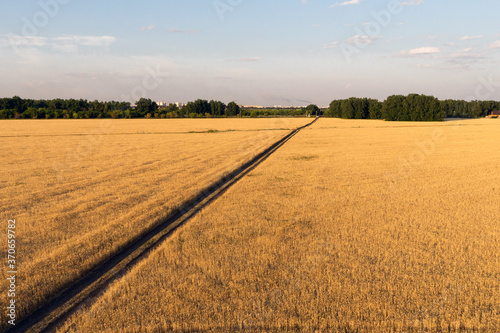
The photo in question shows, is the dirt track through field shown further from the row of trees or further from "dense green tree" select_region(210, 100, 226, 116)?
"dense green tree" select_region(210, 100, 226, 116)

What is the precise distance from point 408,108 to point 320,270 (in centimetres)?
10393

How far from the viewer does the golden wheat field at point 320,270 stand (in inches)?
206

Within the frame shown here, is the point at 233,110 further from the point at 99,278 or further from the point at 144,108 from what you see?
the point at 99,278

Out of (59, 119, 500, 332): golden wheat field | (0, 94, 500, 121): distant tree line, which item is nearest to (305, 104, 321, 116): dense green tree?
(0, 94, 500, 121): distant tree line

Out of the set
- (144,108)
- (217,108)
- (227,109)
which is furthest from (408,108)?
(144,108)

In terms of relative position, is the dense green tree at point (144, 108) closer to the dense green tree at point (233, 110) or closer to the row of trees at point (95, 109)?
the row of trees at point (95, 109)

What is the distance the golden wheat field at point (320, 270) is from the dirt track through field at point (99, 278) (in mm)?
293

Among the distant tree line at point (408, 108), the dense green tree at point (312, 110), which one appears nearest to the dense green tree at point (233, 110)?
the dense green tree at point (312, 110)

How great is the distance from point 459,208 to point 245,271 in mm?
8324

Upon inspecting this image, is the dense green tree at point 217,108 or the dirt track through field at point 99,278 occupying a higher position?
the dense green tree at point 217,108

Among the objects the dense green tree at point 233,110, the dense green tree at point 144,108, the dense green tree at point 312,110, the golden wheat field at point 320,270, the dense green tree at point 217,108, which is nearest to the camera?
the golden wheat field at point 320,270

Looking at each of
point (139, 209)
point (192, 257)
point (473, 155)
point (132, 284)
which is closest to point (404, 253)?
point (192, 257)

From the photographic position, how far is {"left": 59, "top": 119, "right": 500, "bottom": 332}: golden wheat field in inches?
206

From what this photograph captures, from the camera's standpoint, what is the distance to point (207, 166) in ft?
67.1
